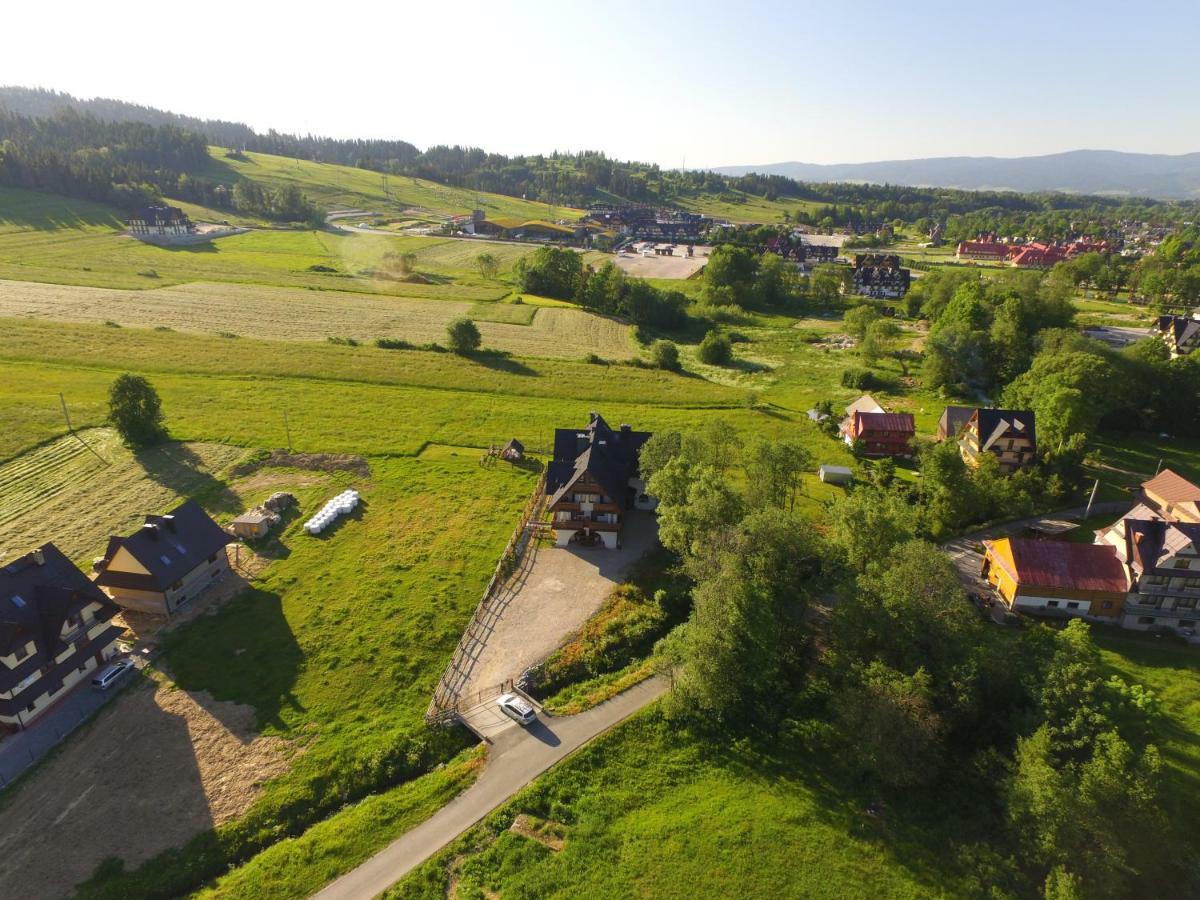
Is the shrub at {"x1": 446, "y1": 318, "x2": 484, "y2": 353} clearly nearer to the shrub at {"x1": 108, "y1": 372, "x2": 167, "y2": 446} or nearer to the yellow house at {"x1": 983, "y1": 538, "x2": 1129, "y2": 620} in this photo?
the shrub at {"x1": 108, "y1": 372, "x2": 167, "y2": 446}

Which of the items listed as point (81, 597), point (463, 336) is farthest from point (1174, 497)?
point (463, 336)

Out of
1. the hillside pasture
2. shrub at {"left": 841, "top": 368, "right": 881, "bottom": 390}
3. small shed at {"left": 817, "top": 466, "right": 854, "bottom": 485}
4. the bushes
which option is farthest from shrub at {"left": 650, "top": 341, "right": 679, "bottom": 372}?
the bushes

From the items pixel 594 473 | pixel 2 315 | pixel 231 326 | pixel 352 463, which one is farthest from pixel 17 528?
pixel 2 315

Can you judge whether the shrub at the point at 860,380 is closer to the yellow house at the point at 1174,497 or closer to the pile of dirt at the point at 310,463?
the yellow house at the point at 1174,497

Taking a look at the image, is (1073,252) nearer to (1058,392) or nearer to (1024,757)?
(1058,392)

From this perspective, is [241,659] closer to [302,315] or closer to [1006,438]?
[1006,438]
